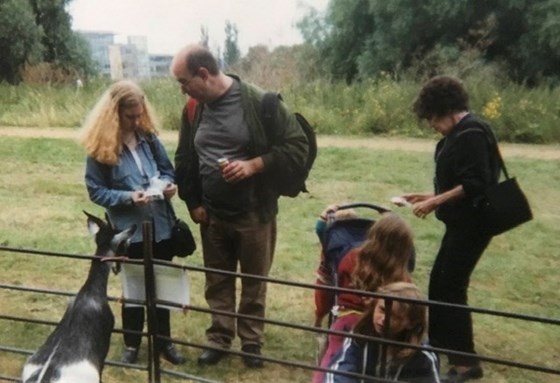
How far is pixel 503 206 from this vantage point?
362 cm

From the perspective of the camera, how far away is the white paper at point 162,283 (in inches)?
126

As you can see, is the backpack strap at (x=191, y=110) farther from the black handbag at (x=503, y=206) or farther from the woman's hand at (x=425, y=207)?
the black handbag at (x=503, y=206)

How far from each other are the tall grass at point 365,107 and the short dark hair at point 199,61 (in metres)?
9.31

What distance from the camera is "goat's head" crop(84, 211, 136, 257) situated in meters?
3.22

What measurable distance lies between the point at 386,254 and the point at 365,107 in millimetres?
10581

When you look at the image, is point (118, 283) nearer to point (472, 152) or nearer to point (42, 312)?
point (42, 312)

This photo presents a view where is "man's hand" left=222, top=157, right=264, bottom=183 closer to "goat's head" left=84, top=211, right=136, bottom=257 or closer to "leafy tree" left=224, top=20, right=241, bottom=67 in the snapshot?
"goat's head" left=84, top=211, right=136, bottom=257

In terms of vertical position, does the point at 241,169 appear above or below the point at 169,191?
above

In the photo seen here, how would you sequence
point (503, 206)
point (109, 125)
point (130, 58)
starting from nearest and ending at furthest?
point (503, 206) < point (109, 125) < point (130, 58)

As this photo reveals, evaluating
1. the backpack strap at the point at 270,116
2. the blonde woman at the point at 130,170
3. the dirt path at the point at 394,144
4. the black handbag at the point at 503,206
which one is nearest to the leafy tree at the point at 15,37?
the dirt path at the point at 394,144

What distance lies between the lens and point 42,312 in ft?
16.8

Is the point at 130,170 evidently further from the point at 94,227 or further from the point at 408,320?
the point at 408,320

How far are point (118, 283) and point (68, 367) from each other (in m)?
2.99

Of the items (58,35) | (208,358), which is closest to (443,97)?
(208,358)
